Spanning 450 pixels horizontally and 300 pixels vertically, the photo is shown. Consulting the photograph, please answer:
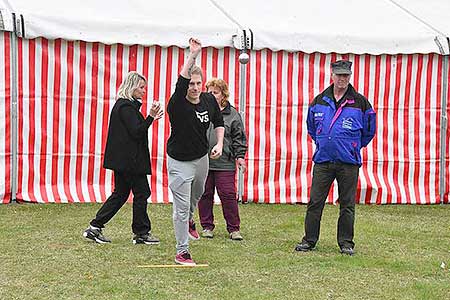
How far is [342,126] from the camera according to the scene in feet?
26.8

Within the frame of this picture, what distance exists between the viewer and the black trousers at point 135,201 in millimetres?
8500

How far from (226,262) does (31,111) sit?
14.8 feet

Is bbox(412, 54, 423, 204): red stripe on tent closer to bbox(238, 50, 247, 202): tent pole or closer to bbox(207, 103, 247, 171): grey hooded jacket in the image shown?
bbox(238, 50, 247, 202): tent pole

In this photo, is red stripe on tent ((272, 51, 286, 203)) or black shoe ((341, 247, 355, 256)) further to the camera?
red stripe on tent ((272, 51, 286, 203))

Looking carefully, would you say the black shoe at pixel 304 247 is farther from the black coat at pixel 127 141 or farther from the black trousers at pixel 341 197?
the black coat at pixel 127 141

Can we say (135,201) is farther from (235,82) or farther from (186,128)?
(235,82)

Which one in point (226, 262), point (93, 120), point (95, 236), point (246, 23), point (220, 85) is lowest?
point (226, 262)

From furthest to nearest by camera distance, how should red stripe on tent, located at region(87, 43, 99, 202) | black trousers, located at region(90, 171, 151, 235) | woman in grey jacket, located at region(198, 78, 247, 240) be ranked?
red stripe on tent, located at region(87, 43, 99, 202)
woman in grey jacket, located at region(198, 78, 247, 240)
black trousers, located at region(90, 171, 151, 235)

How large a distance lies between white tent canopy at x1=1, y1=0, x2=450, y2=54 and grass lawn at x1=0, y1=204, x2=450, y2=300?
228cm

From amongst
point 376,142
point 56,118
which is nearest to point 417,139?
point 376,142

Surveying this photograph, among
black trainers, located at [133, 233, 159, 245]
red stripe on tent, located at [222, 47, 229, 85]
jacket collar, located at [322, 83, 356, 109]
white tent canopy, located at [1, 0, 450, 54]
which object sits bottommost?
black trainers, located at [133, 233, 159, 245]

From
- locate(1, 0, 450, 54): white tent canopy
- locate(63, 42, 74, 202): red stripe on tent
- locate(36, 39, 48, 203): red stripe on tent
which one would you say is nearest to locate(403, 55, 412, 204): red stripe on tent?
locate(1, 0, 450, 54): white tent canopy

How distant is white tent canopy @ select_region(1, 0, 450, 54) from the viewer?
1121 cm

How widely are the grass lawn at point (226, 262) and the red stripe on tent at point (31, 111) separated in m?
0.69
